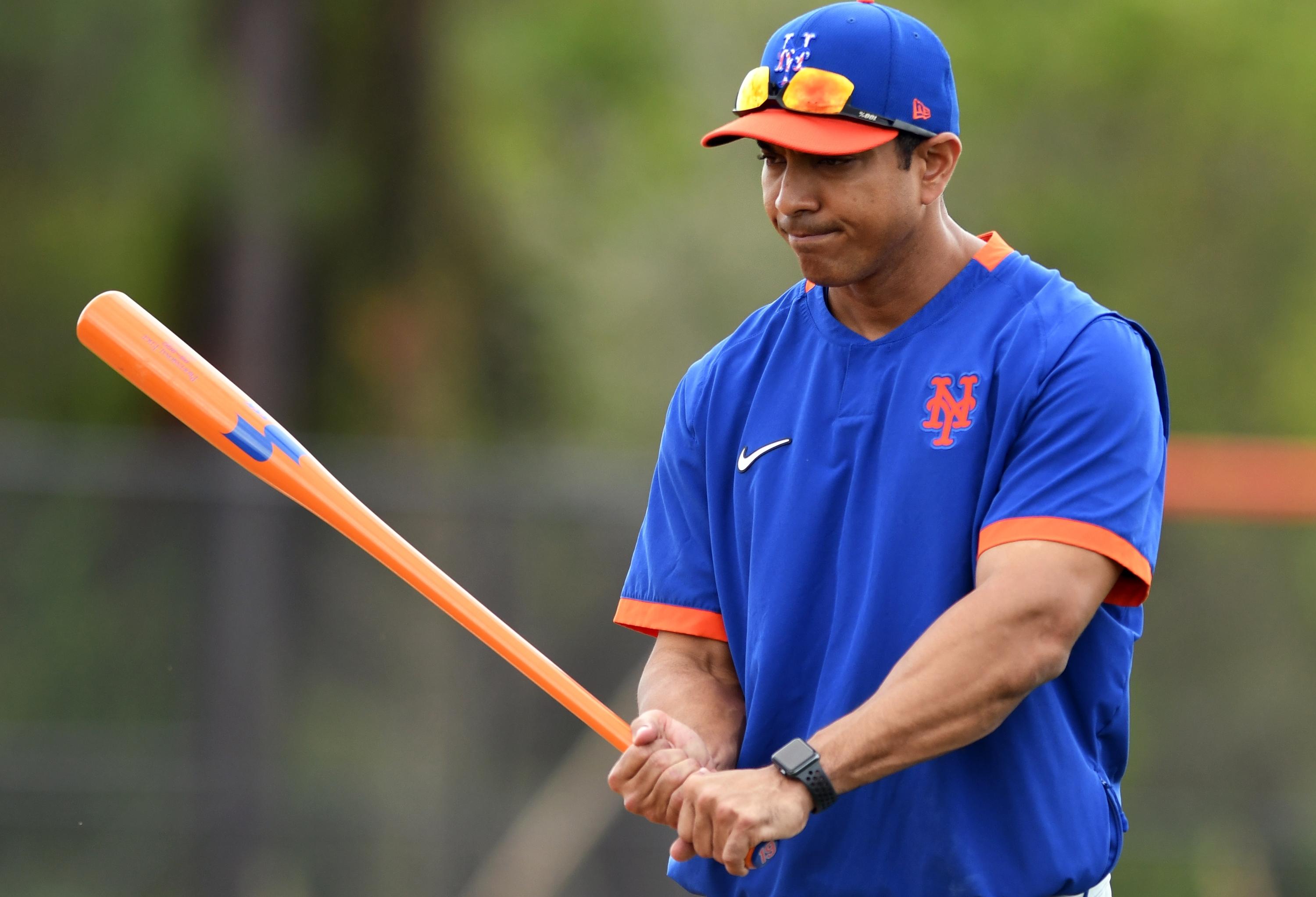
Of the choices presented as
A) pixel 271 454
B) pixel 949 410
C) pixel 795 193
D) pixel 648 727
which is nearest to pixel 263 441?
pixel 271 454

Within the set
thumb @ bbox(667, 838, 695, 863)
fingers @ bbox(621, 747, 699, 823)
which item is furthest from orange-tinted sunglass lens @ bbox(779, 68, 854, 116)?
thumb @ bbox(667, 838, 695, 863)

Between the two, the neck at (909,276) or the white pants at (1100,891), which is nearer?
the white pants at (1100,891)

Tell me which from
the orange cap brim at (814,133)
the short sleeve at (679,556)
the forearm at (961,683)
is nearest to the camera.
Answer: the forearm at (961,683)

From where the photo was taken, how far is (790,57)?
3137mm

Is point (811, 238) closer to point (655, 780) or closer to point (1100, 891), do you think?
point (655, 780)

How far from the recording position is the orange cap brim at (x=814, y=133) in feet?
9.81

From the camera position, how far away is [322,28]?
11.2 metres

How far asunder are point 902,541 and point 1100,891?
0.82 metres

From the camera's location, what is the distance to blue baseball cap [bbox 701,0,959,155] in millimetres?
3021

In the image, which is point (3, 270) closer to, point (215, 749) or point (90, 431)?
point (90, 431)

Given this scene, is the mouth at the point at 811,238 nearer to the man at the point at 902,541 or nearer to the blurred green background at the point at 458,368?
the man at the point at 902,541

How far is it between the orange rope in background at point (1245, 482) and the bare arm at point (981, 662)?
6441mm

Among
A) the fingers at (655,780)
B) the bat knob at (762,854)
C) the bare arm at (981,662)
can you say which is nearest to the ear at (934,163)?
the bare arm at (981,662)

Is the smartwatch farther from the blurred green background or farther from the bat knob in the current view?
the blurred green background
